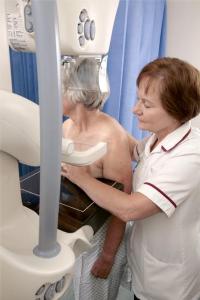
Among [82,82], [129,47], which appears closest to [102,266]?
[82,82]

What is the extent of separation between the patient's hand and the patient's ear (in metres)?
0.67

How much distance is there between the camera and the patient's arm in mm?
993

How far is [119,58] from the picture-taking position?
189 cm

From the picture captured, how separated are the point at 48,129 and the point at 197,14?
2.63 metres

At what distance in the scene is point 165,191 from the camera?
0.80 metres

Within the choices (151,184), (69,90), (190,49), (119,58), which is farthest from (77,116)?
(190,49)

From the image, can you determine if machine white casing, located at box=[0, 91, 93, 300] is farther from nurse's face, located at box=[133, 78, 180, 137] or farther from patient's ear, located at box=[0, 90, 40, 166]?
nurse's face, located at box=[133, 78, 180, 137]

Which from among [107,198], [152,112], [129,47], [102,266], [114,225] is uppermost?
[129,47]

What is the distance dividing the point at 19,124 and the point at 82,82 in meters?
0.47

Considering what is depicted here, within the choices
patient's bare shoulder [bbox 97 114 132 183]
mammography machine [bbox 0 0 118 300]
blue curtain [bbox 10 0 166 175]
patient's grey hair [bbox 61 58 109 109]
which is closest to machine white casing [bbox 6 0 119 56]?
mammography machine [bbox 0 0 118 300]

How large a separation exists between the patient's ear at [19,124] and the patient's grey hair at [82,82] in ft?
1.09

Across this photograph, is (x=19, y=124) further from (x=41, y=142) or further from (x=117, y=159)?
(x=117, y=159)

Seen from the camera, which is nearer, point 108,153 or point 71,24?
point 71,24

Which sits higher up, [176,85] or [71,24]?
[71,24]
